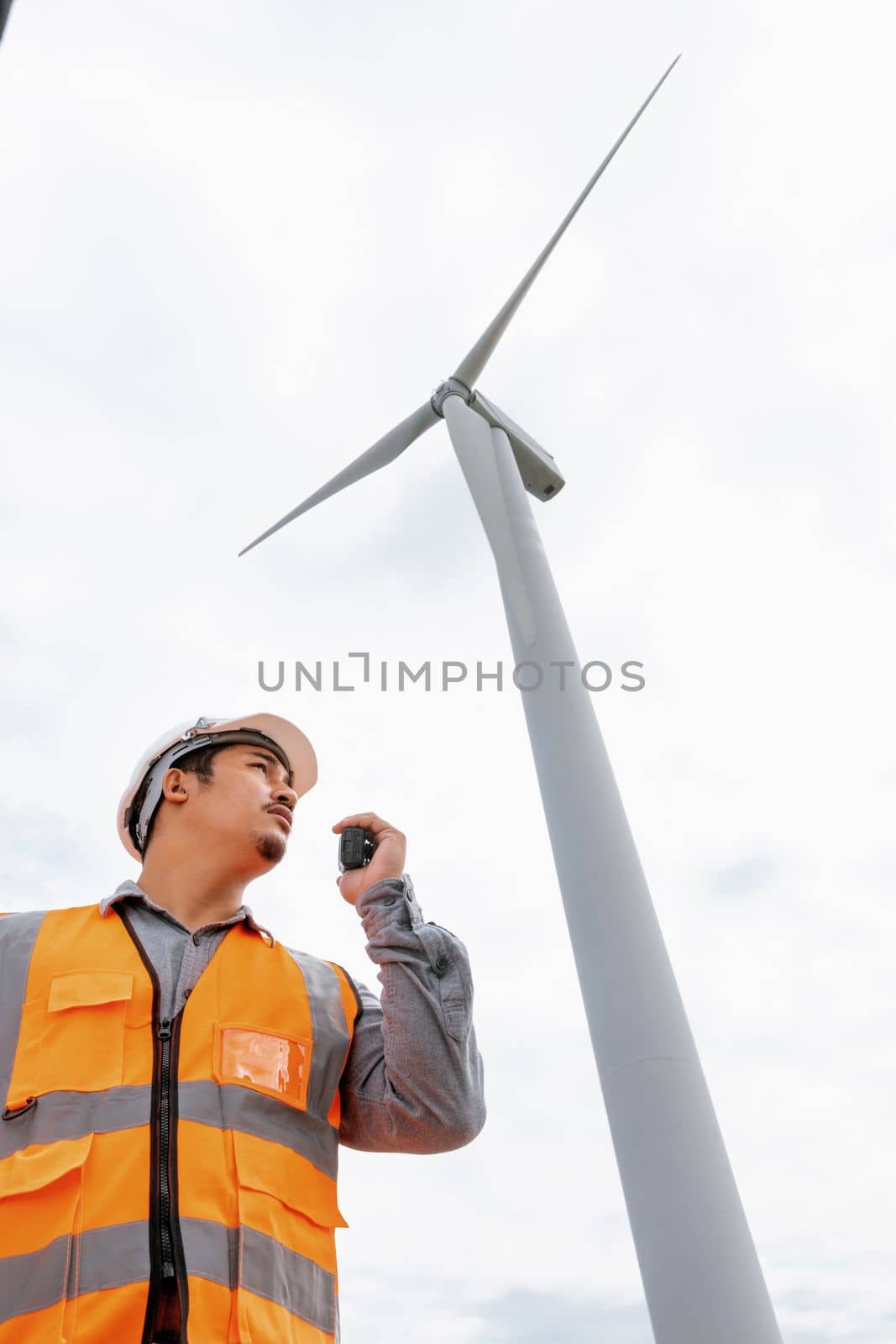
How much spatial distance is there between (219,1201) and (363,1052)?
124cm

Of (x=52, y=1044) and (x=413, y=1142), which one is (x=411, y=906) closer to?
(x=413, y=1142)

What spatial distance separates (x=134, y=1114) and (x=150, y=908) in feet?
4.19

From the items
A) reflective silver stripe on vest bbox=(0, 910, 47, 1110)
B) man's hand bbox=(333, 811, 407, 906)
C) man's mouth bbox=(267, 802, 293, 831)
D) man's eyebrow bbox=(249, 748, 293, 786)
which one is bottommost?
reflective silver stripe on vest bbox=(0, 910, 47, 1110)

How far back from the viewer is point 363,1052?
5191mm

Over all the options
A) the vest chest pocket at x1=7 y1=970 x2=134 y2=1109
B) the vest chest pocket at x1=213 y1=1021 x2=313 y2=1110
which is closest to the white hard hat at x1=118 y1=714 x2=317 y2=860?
the vest chest pocket at x1=7 y1=970 x2=134 y2=1109

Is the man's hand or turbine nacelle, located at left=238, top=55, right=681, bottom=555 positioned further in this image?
turbine nacelle, located at left=238, top=55, right=681, bottom=555

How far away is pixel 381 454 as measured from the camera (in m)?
12.7

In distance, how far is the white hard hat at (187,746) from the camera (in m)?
6.53

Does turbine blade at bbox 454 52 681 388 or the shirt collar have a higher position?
turbine blade at bbox 454 52 681 388

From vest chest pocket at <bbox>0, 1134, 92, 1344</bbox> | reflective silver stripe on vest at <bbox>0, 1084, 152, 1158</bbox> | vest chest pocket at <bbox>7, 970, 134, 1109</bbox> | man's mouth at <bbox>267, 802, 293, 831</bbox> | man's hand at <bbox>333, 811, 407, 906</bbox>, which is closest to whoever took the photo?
vest chest pocket at <bbox>0, 1134, 92, 1344</bbox>

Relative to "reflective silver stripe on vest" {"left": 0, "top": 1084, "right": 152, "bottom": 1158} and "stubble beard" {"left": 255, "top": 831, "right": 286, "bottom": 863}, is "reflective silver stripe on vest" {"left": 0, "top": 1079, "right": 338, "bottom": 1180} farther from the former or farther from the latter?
"stubble beard" {"left": 255, "top": 831, "right": 286, "bottom": 863}

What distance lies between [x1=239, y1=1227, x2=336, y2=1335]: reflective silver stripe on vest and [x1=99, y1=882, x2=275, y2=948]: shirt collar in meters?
1.50

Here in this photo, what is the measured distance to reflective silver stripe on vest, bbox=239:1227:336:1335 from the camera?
155 inches

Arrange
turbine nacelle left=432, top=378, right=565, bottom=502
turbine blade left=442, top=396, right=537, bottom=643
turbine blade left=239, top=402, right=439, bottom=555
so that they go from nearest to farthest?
turbine blade left=442, top=396, right=537, bottom=643 < turbine nacelle left=432, top=378, right=565, bottom=502 < turbine blade left=239, top=402, right=439, bottom=555
